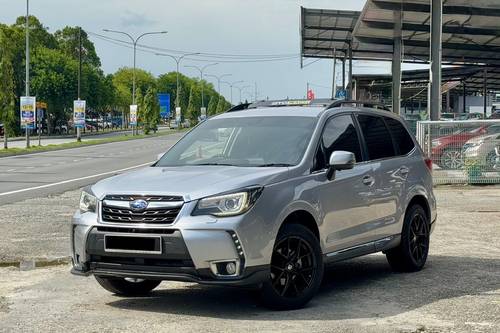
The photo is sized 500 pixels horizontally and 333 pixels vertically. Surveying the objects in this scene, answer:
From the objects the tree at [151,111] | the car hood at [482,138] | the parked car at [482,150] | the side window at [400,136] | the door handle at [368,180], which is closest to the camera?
the door handle at [368,180]

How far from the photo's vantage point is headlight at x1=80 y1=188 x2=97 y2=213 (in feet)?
20.6

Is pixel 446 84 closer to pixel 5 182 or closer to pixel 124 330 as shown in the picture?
pixel 5 182

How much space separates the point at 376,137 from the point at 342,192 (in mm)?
1255

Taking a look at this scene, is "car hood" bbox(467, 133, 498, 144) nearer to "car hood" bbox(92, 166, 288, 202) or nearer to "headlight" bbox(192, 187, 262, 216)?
"car hood" bbox(92, 166, 288, 202)

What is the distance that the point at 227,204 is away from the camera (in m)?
5.90

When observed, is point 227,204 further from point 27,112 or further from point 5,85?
point 5,85

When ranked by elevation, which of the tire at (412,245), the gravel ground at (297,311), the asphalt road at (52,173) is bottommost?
the asphalt road at (52,173)

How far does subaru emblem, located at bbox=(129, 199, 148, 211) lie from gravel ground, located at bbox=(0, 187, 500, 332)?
90cm

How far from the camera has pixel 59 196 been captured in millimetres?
17766

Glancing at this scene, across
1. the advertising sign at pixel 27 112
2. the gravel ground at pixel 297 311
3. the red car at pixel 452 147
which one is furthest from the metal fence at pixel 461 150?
the advertising sign at pixel 27 112

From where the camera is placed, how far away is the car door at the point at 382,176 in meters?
7.65

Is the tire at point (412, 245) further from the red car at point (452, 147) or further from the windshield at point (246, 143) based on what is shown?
the red car at point (452, 147)

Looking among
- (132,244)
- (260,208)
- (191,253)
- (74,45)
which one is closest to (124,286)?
(132,244)

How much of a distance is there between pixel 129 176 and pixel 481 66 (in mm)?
47223
